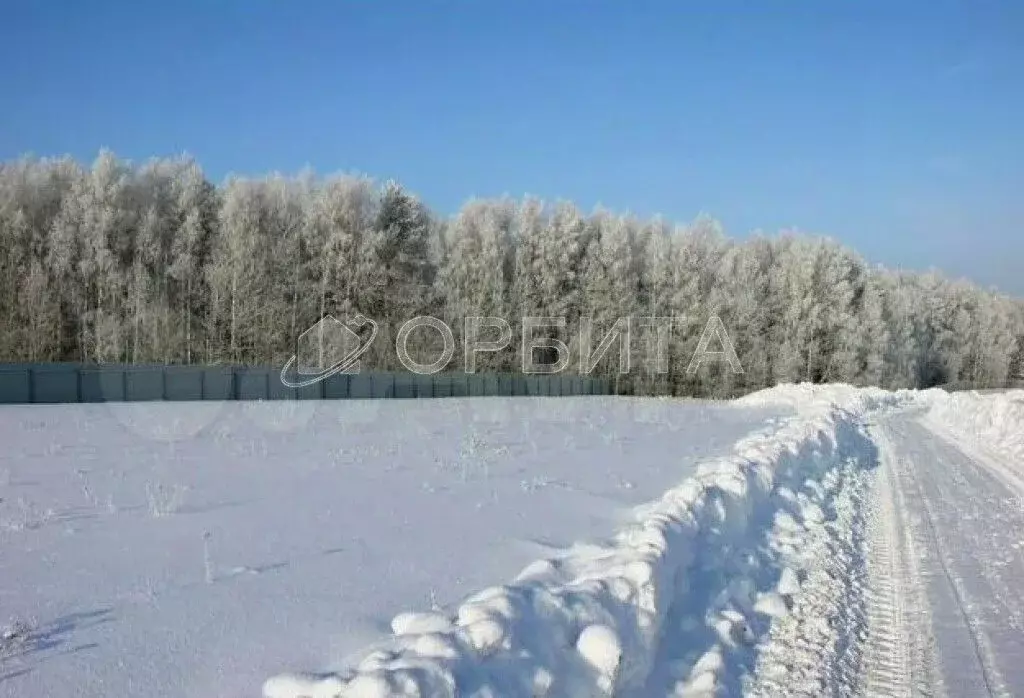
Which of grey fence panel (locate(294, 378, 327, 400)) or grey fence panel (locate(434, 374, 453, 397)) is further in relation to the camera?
grey fence panel (locate(434, 374, 453, 397))

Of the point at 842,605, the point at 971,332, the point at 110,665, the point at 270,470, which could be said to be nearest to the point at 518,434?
the point at 270,470

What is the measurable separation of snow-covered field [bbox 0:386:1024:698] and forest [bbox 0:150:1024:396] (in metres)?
31.8

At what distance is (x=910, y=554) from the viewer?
9000 mm

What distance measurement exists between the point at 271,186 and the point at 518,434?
36887 millimetres

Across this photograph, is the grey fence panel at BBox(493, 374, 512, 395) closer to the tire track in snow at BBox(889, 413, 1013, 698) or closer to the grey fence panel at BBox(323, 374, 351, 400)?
the grey fence panel at BBox(323, 374, 351, 400)

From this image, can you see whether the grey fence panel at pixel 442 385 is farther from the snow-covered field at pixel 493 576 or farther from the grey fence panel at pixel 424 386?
the snow-covered field at pixel 493 576

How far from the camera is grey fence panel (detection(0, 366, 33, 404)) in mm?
25234

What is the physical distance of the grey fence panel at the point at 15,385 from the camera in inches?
993

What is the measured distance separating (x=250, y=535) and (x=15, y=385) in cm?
2197

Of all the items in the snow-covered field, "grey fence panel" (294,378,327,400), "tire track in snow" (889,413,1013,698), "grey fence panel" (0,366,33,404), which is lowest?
"tire track in snow" (889,413,1013,698)

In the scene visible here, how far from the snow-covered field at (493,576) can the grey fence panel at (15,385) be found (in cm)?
1216

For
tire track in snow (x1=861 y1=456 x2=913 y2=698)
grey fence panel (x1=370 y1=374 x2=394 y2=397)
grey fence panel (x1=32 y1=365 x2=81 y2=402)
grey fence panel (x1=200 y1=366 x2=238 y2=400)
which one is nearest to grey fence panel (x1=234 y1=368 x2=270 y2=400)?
grey fence panel (x1=200 y1=366 x2=238 y2=400)

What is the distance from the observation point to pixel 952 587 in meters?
7.75

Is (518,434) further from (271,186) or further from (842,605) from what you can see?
(271,186)
